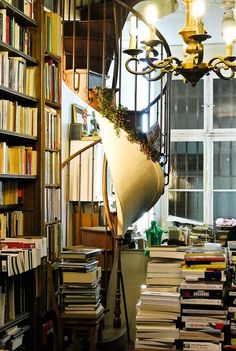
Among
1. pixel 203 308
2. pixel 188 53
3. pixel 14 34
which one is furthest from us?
pixel 14 34

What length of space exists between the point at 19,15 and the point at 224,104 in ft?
17.4

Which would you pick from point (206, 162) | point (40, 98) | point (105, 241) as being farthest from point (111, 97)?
point (206, 162)

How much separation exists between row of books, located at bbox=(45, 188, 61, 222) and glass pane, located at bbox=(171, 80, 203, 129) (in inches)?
170

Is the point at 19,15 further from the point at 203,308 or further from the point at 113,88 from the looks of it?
the point at 203,308

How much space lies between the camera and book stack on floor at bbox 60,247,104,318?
13.9 feet

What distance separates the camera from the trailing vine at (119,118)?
461 cm

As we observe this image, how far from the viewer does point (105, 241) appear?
212 inches

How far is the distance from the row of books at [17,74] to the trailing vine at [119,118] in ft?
1.89

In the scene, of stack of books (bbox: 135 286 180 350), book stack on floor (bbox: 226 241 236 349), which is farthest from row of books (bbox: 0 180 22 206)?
book stack on floor (bbox: 226 241 236 349)

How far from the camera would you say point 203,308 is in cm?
316

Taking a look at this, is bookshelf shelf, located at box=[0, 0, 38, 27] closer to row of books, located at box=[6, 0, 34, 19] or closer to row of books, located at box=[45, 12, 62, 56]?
row of books, located at box=[6, 0, 34, 19]

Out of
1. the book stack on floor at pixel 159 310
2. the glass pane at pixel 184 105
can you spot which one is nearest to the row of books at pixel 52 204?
the book stack on floor at pixel 159 310

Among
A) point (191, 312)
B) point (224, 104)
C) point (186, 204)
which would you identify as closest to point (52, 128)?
point (191, 312)

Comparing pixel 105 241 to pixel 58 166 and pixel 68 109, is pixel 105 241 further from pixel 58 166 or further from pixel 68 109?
pixel 68 109
